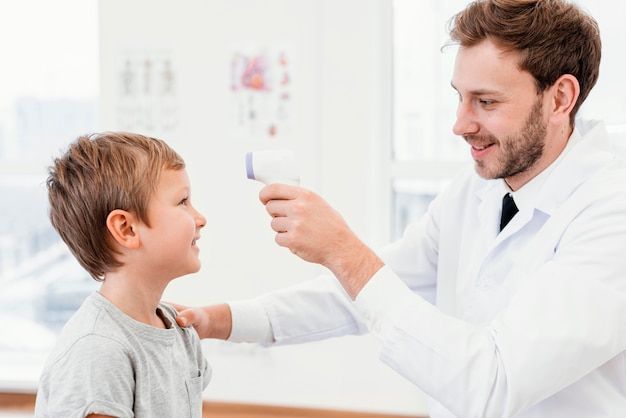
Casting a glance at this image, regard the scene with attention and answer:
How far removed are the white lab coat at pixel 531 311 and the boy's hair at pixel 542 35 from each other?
149 mm

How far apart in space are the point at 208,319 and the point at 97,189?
39 cm

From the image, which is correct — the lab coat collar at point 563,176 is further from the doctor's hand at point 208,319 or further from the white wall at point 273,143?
the white wall at point 273,143

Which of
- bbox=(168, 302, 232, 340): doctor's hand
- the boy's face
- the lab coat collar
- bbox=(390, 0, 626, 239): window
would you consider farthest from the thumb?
bbox=(390, 0, 626, 239): window

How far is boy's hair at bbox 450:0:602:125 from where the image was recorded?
140 centimetres

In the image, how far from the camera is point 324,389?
2.54 m

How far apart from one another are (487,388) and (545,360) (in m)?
0.11

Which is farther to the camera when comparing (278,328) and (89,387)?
(278,328)

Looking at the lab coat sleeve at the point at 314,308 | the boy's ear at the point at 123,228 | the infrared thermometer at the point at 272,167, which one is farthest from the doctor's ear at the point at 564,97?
the boy's ear at the point at 123,228

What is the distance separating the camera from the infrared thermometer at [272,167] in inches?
50.4

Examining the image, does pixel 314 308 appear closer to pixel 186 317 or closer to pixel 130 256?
pixel 186 317

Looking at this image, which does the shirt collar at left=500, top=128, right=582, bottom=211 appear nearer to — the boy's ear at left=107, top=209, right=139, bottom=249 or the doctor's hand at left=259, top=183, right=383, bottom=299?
the doctor's hand at left=259, top=183, right=383, bottom=299

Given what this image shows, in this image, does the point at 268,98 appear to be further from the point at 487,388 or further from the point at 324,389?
the point at 487,388

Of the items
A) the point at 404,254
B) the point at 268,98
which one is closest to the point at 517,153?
the point at 404,254

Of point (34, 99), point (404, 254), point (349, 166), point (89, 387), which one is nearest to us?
point (89, 387)
